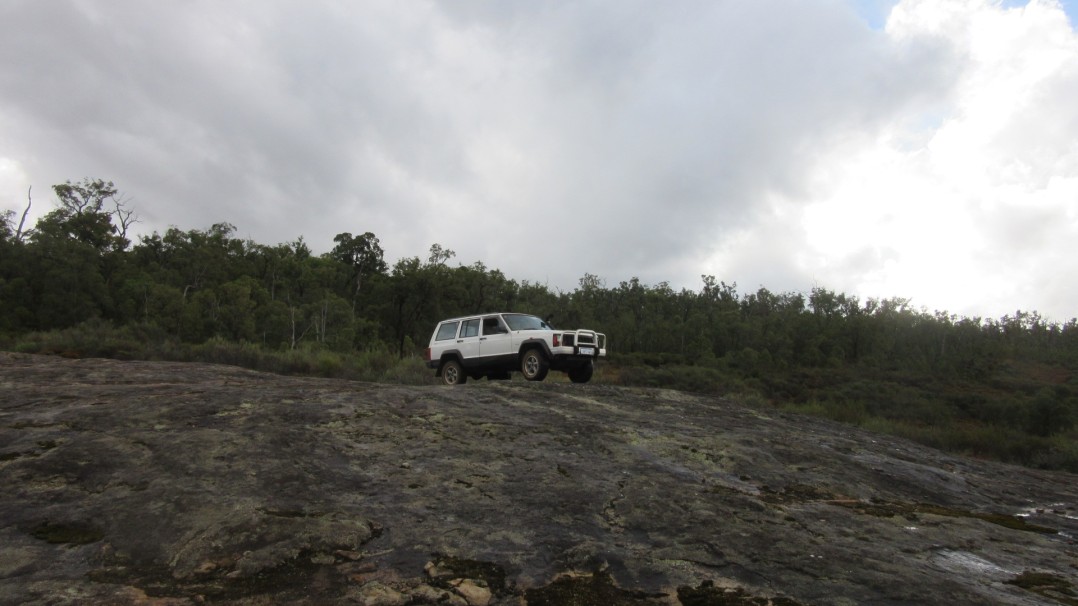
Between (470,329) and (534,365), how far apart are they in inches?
85.5

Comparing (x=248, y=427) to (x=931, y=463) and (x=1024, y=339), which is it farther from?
(x=1024, y=339)

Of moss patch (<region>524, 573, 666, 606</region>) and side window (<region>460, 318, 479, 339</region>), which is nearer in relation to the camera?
moss patch (<region>524, 573, 666, 606</region>)

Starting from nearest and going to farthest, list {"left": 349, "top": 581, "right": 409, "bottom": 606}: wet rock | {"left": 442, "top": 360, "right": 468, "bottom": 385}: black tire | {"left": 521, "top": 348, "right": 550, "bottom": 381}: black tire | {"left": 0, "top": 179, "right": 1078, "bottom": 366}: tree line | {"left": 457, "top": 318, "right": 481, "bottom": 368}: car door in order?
{"left": 349, "top": 581, "right": 409, "bottom": 606}: wet rock < {"left": 521, "top": 348, "right": 550, "bottom": 381}: black tire < {"left": 457, "top": 318, "right": 481, "bottom": 368}: car door < {"left": 442, "top": 360, "right": 468, "bottom": 385}: black tire < {"left": 0, "top": 179, "right": 1078, "bottom": 366}: tree line

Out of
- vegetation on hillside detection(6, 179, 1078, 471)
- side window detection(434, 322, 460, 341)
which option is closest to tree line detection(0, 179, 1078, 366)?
vegetation on hillside detection(6, 179, 1078, 471)

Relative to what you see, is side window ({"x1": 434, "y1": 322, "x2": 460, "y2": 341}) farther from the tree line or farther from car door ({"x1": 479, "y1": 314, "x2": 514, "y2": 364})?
the tree line

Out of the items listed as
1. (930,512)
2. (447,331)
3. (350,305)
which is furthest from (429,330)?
(930,512)

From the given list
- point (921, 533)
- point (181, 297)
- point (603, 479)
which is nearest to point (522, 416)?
point (603, 479)

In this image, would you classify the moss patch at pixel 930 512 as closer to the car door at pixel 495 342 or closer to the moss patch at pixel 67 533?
the moss patch at pixel 67 533

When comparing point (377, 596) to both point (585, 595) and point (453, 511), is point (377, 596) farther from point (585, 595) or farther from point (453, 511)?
point (453, 511)

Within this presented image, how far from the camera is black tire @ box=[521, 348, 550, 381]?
12742 millimetres

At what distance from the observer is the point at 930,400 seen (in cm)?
4422

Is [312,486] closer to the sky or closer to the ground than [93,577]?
closer to the sky

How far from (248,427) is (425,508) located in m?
2.39

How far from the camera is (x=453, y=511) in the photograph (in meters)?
4.23
